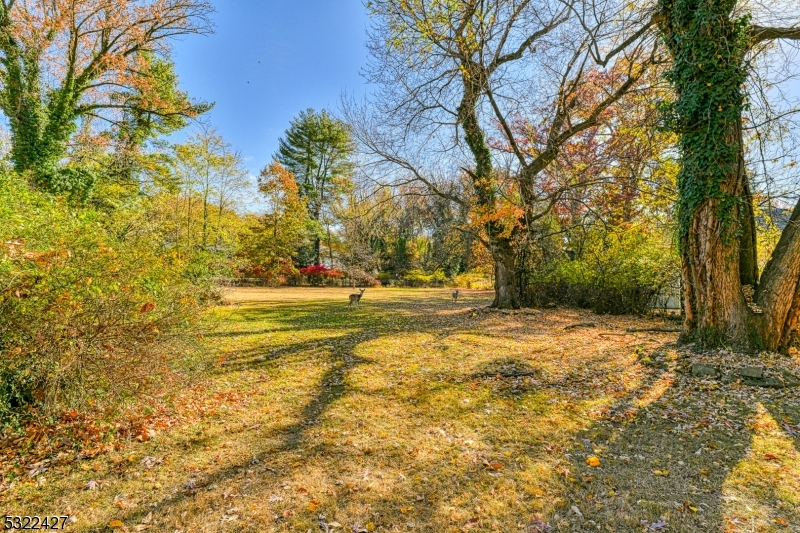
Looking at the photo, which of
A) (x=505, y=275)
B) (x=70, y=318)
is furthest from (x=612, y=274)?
(x=70, y=318)

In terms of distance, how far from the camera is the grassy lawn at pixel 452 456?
7.95 ft

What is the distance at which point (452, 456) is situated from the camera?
321 cm

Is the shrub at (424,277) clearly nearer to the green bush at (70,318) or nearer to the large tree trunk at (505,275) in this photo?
the large tree trunk at (505,275)

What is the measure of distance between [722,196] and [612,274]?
659 centimetres

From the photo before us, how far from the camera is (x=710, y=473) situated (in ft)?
9.23

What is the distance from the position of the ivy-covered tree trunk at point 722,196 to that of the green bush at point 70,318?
25.2 feet

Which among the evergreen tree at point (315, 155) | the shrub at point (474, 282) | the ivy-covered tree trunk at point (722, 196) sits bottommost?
the shrub at point (474, 282)

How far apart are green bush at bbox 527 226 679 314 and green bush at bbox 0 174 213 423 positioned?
10.8 metres

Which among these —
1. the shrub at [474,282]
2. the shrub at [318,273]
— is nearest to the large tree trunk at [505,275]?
the shrub at [474,282]

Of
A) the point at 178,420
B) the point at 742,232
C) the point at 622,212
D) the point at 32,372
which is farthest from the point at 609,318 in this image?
the point at 32,372

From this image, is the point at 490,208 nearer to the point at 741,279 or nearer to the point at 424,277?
the point at 741,279

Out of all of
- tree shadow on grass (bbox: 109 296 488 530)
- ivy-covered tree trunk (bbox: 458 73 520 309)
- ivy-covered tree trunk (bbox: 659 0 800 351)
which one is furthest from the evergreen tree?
ivy-covered tree trunk (bbox: 659 0 800 351)

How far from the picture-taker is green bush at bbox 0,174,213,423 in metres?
2.80

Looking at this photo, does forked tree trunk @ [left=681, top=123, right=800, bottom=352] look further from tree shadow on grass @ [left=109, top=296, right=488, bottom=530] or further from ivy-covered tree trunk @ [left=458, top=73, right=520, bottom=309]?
ivy-covered tree trunk @ [left=458, top=73, right=520, bottom=309]
